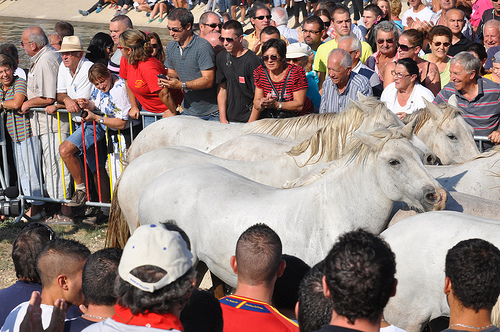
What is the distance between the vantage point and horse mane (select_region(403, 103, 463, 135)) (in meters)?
6.20

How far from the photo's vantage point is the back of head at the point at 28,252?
3492 millimetres

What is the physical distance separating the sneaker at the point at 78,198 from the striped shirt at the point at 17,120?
1.13m

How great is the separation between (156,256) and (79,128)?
602 cm

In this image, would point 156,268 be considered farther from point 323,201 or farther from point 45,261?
point 323,201

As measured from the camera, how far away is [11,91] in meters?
8.42

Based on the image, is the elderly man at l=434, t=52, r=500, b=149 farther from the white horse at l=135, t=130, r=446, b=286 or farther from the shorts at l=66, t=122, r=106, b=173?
the shorts at l=66, t=122, r=106, b=173

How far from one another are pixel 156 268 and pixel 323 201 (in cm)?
243

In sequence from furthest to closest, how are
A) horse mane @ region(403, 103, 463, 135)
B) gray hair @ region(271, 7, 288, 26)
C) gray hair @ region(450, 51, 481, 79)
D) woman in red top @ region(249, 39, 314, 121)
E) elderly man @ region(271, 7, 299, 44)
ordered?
gray hair @ region(271, 7, 288, 26) → elderly man @ region(271, 7, 299, 44) → woman in red top @ region(249, 39, 314, 121) → gray hair @ region(450, 51, 481, 79) → horse mane @ region(403, 103, 463, 135)

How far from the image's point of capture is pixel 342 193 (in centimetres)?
469

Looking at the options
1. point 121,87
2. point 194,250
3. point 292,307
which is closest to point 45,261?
point 292,307

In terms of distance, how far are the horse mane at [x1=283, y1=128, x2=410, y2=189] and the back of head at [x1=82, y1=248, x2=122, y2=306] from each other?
7.36 feet

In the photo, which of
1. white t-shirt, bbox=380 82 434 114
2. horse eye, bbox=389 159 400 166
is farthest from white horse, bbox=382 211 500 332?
white t-shirt, bbox=380 82 434 114

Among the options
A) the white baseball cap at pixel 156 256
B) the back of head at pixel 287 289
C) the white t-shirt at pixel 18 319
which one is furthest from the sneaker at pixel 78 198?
the white baseball cap at pixel 156 256

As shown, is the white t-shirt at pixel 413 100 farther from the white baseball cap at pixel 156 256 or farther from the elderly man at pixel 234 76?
the white baseball cap at pixel 156 256
